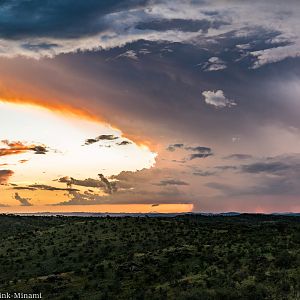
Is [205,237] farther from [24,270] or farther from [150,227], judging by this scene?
[24,270]

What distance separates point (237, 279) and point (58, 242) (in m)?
39.6

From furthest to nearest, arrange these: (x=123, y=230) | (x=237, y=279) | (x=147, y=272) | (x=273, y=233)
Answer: (x=123, y=230) → (x=273, y=233) → (x=147, y=272) → (x=237, y=279)

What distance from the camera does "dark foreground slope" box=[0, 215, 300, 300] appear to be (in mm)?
32219

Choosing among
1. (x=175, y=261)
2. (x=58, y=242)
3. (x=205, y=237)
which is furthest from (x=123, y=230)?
(x=175, y=261)

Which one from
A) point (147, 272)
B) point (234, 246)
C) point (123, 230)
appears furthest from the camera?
point (123, 230)

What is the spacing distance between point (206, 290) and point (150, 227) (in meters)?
42.7

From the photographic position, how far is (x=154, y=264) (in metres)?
43.7

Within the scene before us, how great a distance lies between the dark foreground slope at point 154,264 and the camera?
32.2 meters

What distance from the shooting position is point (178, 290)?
3228 centimetres

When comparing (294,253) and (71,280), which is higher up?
(294,253)

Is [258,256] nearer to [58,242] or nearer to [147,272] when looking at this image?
[147,272]

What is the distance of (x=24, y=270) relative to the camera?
5138 cm

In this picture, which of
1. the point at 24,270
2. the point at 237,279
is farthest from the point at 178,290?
the point at 24,270

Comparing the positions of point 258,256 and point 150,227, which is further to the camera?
point 150,227
